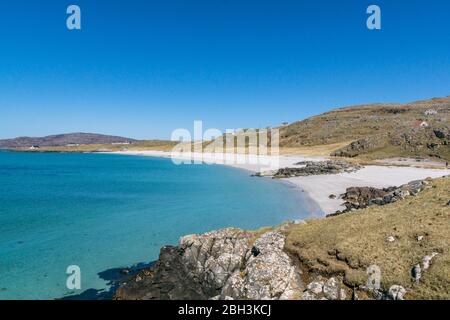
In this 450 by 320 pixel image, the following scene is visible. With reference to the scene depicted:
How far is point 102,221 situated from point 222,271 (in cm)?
2763

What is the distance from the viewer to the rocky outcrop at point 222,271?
1692cm

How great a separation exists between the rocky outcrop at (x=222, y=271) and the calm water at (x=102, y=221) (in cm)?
511

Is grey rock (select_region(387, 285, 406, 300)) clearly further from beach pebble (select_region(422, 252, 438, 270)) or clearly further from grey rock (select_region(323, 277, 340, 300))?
grey rock (select_region(323, 277, 340, 300))

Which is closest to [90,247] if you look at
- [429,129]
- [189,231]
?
[189,231]

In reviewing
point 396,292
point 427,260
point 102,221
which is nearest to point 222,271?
point 396,292

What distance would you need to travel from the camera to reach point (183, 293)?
18.9 m

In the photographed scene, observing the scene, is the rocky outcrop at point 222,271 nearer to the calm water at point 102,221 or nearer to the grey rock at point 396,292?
the grey rock at point 396,292

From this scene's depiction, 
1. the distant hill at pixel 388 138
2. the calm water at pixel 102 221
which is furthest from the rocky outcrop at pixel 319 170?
the distant hill at pixel 388 138

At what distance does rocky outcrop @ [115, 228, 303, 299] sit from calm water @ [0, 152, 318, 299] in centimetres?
511

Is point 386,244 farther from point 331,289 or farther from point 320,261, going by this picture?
point 331,289

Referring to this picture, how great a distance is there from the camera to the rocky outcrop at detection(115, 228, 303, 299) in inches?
666

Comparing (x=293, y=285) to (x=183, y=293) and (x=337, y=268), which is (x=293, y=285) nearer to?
(x=337, y=268)

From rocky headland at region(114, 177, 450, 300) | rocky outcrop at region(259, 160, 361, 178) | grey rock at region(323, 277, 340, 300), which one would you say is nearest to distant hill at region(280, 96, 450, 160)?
rocky outcrop at region(259, 160, 361, 178)

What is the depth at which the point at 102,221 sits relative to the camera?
4256cm
